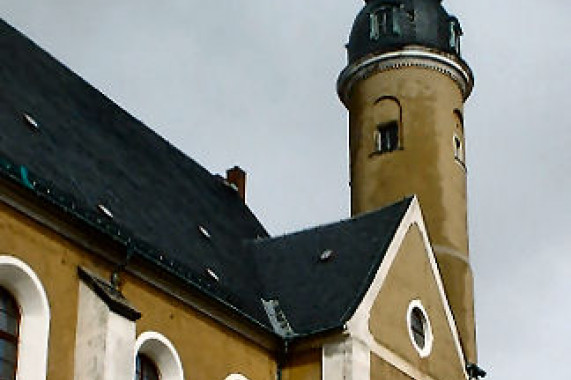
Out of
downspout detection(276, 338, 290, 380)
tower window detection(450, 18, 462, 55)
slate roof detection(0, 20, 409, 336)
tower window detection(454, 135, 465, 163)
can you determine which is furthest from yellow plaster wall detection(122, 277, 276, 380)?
tower window detection(450, 18, 462, 55)

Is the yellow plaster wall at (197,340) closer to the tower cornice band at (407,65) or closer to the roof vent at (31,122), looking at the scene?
the roof vent at (31,122)

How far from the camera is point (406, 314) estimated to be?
111 ft

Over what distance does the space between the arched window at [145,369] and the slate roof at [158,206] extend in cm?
185

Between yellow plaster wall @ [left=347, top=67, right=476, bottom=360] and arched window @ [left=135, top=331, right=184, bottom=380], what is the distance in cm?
1478

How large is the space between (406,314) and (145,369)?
7.59m

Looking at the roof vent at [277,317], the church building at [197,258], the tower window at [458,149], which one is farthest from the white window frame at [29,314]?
the tower window at [458,149]

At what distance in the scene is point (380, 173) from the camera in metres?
43.2

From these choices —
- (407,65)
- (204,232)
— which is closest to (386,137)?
(407,65)

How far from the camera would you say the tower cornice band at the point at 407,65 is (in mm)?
44375

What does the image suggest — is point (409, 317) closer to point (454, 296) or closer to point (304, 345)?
point (304, 345)

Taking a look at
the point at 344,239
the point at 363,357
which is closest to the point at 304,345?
the point at 363,357

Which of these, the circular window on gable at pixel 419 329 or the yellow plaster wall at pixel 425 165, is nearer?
the circular window on gable at pixel 419 329

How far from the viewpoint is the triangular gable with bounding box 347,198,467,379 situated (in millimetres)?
32000

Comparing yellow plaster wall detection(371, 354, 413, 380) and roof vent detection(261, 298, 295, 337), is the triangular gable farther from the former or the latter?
roof vent detection(261, 298, 295, 337)
